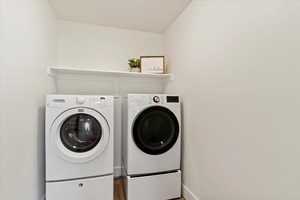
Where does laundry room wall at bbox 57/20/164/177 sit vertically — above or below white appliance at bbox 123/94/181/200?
above

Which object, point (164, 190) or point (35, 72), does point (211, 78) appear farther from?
point (35, 72)

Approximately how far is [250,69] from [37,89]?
1712mm

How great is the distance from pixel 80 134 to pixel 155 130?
0.78 meters

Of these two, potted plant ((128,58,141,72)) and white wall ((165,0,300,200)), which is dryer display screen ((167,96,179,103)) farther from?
potted plant ((128,58,141,72))

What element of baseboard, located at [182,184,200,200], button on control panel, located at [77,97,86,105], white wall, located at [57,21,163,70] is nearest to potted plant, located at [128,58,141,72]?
white wall, located at [57,21,163,70]

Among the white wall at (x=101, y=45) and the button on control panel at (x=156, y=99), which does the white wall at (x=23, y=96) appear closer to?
the white wall at (x=101, y=45)

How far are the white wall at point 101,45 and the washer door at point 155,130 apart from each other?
3.31 ft

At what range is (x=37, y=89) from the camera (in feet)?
4.42

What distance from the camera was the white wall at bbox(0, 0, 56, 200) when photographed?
2.93ft

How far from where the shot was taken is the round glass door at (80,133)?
143cm

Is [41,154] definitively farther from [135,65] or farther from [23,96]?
[135,65]

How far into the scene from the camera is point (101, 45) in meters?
2.17

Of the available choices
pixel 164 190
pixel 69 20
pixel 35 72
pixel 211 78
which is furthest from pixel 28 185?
pixel 69 20

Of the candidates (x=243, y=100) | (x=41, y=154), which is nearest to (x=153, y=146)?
(x=243, y=100)
